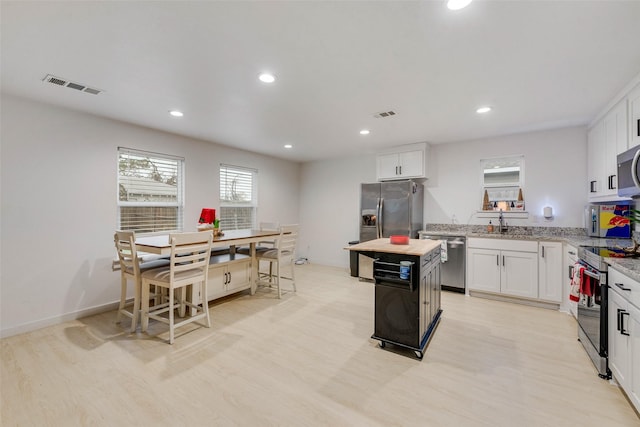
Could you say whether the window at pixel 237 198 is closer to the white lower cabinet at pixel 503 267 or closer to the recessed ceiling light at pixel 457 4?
the white lower cabinet at pixel 503 267

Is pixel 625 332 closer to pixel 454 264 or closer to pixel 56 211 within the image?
pixel 454 264

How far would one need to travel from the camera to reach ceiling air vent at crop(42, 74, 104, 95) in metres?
2.42

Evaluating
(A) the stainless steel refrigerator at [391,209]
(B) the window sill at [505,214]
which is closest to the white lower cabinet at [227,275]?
(A) the stainless steel refrigerator at [391,209]

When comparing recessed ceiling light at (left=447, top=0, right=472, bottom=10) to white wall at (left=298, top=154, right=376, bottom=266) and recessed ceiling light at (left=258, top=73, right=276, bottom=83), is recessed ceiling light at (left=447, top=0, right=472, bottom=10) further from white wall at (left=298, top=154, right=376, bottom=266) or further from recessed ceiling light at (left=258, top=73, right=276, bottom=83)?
white wall at (left=298, top=154, right=376, bottom=266)

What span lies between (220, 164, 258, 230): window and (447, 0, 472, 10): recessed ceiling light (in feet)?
13.9

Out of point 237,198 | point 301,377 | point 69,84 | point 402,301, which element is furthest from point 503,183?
point 69,84

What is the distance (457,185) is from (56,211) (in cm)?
559

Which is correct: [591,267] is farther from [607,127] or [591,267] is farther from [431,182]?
[431,182]

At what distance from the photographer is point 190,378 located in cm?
206

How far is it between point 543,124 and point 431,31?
298 cm

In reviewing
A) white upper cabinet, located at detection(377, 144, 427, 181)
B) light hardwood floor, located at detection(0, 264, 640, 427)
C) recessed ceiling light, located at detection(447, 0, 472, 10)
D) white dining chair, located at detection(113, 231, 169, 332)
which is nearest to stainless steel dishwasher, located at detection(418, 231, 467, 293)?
light hardwood floor, located at detection(0, 264, 640, 427)

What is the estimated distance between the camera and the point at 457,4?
5.00 ft

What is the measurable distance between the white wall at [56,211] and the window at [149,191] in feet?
0.52

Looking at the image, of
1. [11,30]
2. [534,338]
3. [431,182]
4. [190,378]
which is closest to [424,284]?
[534,338]
